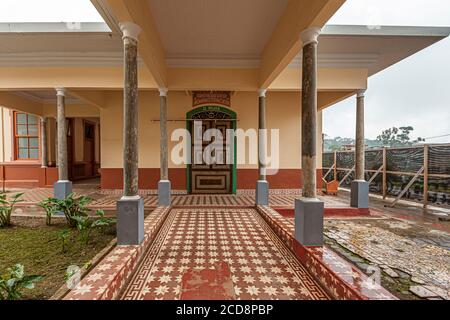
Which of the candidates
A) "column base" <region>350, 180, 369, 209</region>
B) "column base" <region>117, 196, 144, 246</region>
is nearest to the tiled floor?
"column base" <region>117, 196, 144, 246</region>

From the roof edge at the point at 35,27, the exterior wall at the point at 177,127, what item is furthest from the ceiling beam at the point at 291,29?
the roof edge at the point at 35,27

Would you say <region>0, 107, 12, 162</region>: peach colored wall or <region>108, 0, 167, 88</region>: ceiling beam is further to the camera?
<region>0, 107, 12, 162</region>: peach colored wall

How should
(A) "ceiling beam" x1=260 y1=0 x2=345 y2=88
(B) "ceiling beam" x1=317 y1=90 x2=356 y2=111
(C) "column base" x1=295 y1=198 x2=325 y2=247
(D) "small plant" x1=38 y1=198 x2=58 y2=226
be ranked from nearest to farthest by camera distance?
(A) "ceiling beam" x1=260 y1=0 x2=345 y2=88 < (C) "column base" x1=295 y1=198 x2=325 y2=247 < (D) "small plant" x1=38 y1=198 x2=58 y2=226 < (B) "ceiling beam" x1=317 y1=90 x2=356 y2=111

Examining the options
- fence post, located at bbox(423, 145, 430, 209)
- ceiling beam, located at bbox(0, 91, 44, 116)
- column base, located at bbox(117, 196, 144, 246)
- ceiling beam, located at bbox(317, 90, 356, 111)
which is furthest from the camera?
ceiling beam, located at bbox(0, 91, 44, 116)

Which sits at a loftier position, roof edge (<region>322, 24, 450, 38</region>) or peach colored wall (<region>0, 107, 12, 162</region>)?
roof edge (<region>322, 24, 450, 38</region>)

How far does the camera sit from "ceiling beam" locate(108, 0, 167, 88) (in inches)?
104

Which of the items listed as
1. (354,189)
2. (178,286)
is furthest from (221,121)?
(178,286)

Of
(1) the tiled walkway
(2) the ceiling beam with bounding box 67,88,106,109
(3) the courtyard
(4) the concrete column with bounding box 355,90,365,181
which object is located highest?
(2) the ceiling beam with bounding box 67,88,106,109

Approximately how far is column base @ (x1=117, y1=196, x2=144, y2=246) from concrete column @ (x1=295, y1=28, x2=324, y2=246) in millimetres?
2130

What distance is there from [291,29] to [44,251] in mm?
4700

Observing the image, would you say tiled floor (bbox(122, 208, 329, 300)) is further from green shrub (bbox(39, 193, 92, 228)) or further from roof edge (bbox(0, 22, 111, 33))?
roof edge (bbox(0, 22, 111, 33))

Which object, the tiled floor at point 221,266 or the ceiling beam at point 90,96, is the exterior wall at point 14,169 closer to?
the ceiling beam at point 90,96

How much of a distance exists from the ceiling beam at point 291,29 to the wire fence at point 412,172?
4.65 m

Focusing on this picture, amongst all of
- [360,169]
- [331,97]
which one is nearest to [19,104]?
[331,97]
